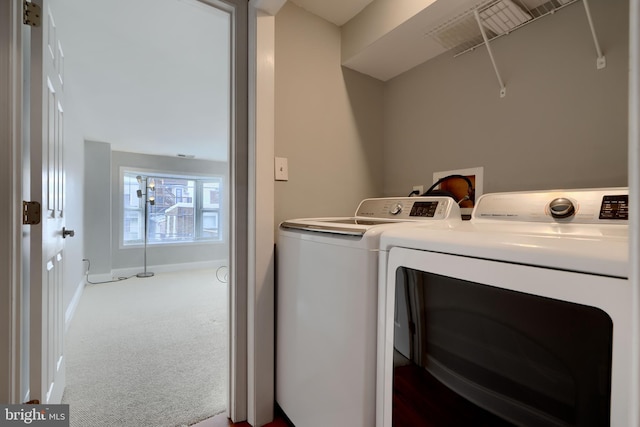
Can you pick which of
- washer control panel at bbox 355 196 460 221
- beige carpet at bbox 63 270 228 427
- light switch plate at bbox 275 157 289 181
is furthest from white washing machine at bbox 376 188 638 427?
beige carpet at bbox 63 270 228 427

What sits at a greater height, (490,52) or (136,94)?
(136,94)

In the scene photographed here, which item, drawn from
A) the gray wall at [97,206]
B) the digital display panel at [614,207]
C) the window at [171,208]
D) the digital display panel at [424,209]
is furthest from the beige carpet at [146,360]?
the digital display panel at [614,207]

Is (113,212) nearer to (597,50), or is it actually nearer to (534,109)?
(534,109)

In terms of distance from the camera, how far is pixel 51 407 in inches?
46.5

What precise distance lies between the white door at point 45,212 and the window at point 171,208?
3952 millimetres

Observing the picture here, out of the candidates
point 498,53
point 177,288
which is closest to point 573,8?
point 498,53

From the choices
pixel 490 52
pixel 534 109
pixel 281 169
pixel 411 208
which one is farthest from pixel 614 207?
pixel 281 169

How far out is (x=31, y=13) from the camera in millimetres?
1103

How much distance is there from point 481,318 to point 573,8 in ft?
4.65

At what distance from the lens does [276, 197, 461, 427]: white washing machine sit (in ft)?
3.07

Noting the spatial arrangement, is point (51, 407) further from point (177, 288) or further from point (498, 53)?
point (177, 288)

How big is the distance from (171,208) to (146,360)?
13.0 ft

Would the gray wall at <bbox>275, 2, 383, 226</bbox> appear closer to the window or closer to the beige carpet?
the beige carpet

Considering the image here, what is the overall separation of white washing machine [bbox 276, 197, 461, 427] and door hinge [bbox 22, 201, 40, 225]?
99 cm
